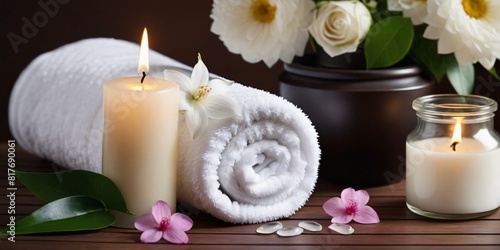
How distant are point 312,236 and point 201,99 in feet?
0.66

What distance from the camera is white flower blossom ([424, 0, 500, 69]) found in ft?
3.42

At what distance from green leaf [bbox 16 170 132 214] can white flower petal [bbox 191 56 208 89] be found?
152 millimetres

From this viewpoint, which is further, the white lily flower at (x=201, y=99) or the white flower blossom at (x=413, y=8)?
the white flower blossom at (x=413, y=8)

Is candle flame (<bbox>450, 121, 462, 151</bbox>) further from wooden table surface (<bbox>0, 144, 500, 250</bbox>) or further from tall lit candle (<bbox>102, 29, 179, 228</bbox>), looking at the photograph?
tall lit candle (<bbox>102, 29, 179, 228</bbox>)

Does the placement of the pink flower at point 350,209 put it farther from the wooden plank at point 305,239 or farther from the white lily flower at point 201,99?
the white lily flower at point 201,99

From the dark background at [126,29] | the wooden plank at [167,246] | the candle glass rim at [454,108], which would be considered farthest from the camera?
the dark background at [126,29]

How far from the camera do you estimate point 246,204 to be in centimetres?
96

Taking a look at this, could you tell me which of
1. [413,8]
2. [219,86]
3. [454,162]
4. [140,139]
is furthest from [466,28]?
[140,139]

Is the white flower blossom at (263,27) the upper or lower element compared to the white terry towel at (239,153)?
upper

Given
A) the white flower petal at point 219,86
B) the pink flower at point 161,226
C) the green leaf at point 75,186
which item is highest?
the white flower petal at point 219,86

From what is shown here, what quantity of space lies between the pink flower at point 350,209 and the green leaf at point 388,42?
18 centimetres

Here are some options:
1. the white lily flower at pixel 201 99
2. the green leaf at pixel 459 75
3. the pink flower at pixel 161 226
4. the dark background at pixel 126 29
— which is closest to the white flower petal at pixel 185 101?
the white lily flower at pixel 201 99

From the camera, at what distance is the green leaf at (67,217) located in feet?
2.96

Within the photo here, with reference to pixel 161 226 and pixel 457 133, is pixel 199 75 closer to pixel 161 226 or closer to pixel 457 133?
pixel 161 226
